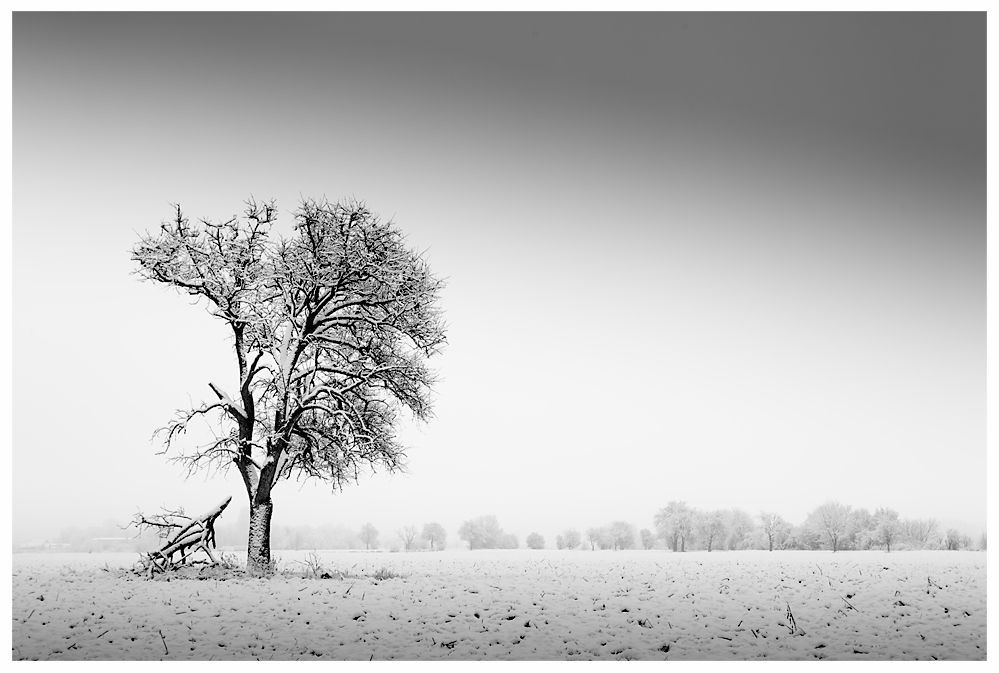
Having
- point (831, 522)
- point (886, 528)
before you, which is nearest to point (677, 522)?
point (831, 522)

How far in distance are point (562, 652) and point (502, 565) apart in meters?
6.78

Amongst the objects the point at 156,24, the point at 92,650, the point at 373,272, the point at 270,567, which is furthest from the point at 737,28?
the point at 92,650

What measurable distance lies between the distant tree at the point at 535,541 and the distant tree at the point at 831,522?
852cm

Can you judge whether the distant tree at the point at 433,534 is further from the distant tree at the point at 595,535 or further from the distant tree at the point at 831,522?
the distant tree at the point at 831,522

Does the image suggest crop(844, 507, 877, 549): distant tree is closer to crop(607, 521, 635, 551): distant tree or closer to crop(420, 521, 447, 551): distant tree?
crop(607, 521, 635, 551): distant tree

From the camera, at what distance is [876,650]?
11578 mm

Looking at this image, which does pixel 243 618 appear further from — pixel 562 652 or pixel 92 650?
pixel 562 652

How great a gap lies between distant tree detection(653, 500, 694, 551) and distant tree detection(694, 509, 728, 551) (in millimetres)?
242

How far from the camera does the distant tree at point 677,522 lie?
23.1 metres

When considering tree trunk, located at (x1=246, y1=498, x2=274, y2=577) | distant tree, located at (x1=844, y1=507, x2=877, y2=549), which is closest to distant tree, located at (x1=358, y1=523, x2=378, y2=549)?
tree trunk, located at (x1=246, y1=498, x2=274, y2=577)

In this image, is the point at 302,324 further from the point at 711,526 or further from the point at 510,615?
the point at 711,526

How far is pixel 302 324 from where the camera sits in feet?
53.9

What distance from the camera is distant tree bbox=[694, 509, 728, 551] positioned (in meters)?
22.9
